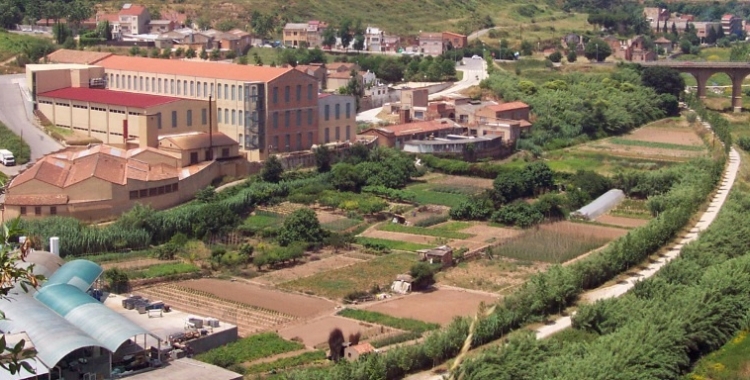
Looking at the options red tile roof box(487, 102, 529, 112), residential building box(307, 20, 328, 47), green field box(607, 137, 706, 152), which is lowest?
green field box(607, 137, 706, 152)

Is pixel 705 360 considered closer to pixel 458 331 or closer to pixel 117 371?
pixel 458 331

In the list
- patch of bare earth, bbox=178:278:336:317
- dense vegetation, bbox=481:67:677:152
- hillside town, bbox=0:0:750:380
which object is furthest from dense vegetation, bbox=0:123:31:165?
dense vegetation, bbox=481:67:677:152

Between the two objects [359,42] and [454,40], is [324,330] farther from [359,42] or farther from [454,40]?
[454,40]

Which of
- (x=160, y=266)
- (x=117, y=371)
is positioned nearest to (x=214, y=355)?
(x=117, y=371)

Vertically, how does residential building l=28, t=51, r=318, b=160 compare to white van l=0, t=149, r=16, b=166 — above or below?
above

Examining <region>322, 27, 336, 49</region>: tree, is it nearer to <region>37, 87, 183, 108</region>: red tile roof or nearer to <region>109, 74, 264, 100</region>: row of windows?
<region>109, 74, 264, 100</region>: row of windows

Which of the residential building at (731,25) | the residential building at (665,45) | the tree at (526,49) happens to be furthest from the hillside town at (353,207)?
the residential building at (731,25)

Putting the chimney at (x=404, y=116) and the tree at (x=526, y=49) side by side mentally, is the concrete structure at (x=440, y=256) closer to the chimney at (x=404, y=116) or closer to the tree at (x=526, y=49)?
the chimney at (x=404, y=116)

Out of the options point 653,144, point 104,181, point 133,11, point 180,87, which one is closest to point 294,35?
point 133,11
